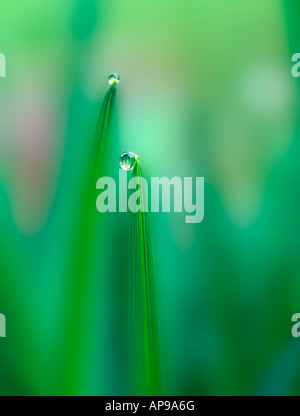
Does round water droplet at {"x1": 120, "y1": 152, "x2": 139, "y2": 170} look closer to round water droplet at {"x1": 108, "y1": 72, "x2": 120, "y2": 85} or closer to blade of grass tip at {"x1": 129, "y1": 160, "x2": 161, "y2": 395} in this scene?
blade of grass tip at {"x1": 129, "y1": 160, "x2": 161, "y2": 395}

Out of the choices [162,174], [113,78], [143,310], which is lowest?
[143,310]

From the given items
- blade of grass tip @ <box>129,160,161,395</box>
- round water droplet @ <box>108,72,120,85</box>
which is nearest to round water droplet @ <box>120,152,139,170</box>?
blade of grass tip @ <box>129,160,161,395</box>

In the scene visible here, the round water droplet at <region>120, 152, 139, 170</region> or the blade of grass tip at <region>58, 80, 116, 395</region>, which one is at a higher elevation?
the round water droplet at <region>120, 152, 139, 170</region>

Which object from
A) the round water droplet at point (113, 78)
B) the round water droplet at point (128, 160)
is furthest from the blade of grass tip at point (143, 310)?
the round water droplet at point (113, 78)

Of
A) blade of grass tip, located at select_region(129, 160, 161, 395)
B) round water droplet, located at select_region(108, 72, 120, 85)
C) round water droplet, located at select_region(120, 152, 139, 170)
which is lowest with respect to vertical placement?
blade of grass tip, located at select_region(129, 160, 161, 395)

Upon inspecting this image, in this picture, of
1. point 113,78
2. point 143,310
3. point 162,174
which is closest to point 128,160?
point 162,174

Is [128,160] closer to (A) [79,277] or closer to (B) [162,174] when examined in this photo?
(B) [162,174]

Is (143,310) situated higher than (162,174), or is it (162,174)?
(162,174)

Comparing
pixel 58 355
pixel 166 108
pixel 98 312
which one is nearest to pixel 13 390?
pixel 58 355
